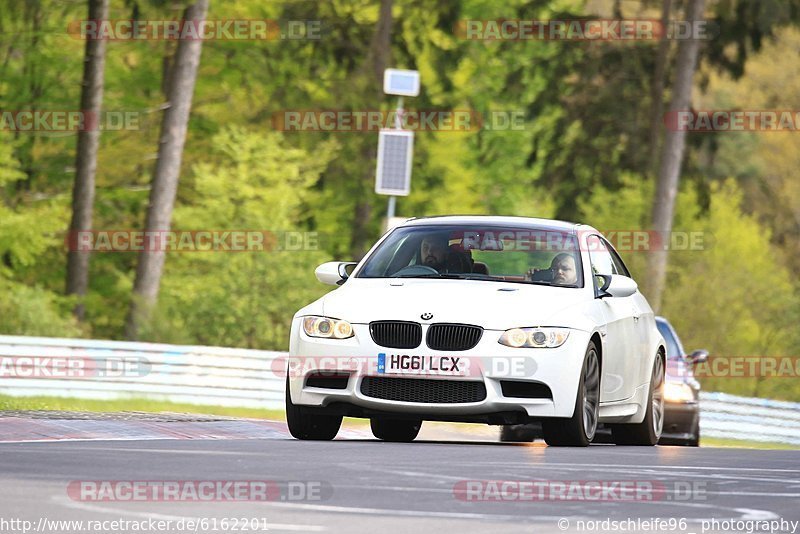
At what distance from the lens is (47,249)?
4666 centimetres

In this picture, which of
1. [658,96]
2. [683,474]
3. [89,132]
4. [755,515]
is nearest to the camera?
[755,515]

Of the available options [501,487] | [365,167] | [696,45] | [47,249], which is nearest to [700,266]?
[365,167]

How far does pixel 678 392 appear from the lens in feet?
68.9

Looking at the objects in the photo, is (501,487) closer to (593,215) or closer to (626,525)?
(626,525)

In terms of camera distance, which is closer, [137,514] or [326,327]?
[137,514]

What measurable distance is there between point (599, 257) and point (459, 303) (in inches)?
98.8

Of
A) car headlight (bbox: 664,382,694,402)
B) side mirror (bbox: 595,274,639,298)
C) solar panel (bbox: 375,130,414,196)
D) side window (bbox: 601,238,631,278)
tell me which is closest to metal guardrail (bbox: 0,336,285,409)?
solar panel (bbox: 375,130,414,196)

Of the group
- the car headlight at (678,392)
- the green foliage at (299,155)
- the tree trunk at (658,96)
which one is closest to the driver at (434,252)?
the car headlight at (678,392)

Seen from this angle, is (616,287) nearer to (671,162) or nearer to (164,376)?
(164,376)

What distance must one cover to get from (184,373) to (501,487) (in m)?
17.2

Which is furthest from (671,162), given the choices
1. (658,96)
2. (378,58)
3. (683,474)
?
(683,474)

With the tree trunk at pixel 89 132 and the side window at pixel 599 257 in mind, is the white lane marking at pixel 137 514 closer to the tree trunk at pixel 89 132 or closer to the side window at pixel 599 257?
the side window at pixel 599 257

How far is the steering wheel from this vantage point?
14148 millimetres

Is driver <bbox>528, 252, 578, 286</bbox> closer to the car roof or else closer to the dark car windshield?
the car roof
